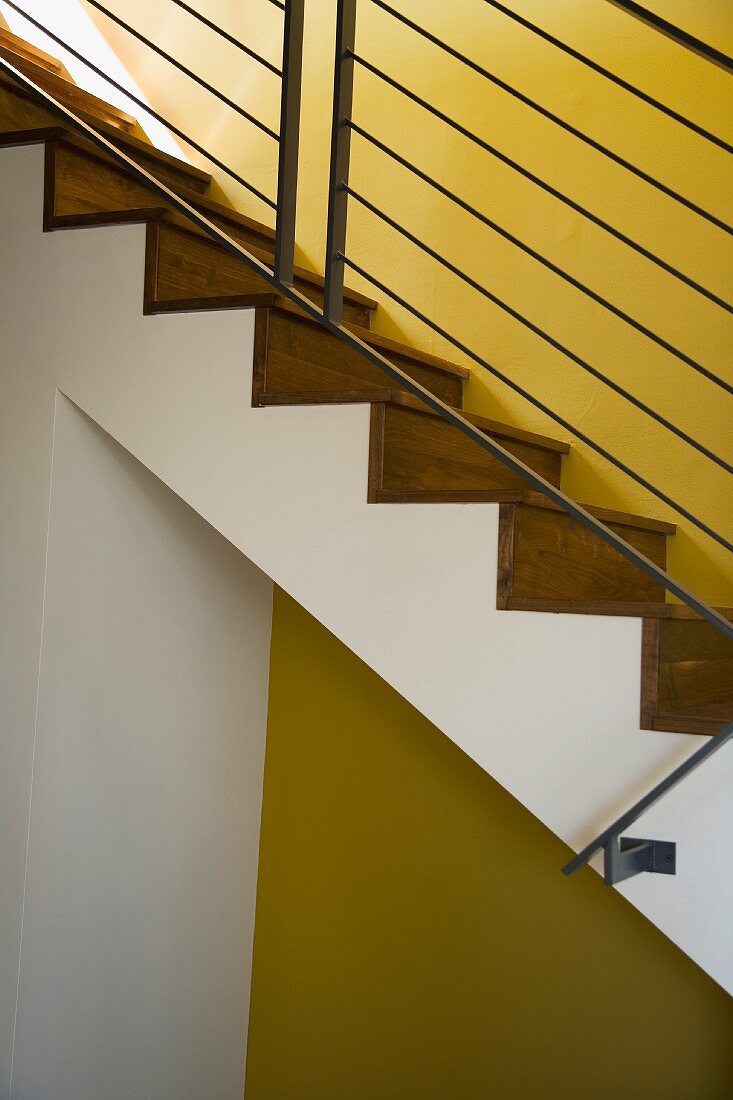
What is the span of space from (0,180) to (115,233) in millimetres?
341

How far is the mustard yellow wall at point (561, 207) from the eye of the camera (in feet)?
9.04

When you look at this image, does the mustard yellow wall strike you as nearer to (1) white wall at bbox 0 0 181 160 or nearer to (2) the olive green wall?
(1) white wall at bbox 0 0 181 160

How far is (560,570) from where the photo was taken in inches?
81.0

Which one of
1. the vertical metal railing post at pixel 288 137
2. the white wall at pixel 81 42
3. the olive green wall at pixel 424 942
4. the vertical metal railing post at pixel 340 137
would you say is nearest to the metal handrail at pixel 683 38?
the vertical metal railing post at pixel 340 137

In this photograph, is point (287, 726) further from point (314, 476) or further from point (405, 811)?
point (314, 476)

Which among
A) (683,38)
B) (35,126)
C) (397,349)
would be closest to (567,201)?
(683,38)

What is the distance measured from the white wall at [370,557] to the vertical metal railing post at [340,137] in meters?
0.26

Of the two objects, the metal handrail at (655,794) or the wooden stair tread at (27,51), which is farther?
the wooden stair tread at (27,51)

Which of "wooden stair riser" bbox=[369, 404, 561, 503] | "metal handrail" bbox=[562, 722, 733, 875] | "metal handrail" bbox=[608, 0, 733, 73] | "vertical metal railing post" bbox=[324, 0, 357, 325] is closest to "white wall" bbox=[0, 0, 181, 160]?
"vertical metal railing post" bbox=[324, 0, 357, 325]

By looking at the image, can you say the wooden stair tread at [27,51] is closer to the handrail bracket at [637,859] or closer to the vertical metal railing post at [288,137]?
the vertical metal railing post at [288,137]

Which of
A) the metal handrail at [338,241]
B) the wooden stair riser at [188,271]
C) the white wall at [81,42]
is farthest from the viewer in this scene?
the white wall at [81,42]

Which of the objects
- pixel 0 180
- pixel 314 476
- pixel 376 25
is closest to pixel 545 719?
pixel 314 476

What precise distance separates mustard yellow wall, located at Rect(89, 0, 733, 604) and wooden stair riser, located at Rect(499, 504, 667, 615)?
2.23 ft

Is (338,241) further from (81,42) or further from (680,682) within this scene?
(81,42)
